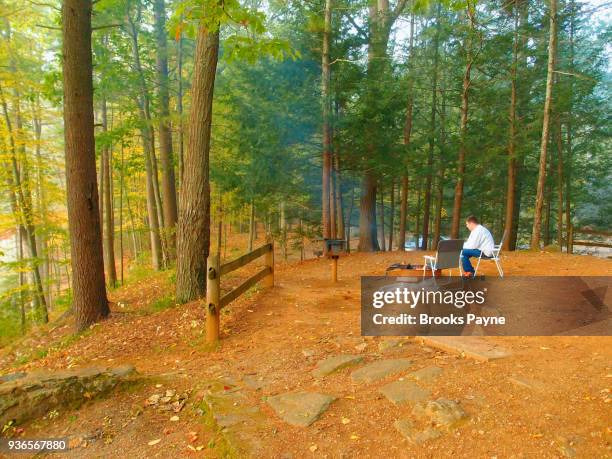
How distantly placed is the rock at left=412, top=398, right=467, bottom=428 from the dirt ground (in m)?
0.08

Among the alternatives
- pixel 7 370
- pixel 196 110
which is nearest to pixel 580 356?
Answer: pixel 196 110

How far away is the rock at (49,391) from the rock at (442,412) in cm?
277

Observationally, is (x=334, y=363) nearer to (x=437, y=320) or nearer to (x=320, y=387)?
(x=320, y=387)

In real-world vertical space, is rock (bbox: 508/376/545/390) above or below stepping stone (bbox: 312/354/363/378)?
above

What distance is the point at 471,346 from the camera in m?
4.27

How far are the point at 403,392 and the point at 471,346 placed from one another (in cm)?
135

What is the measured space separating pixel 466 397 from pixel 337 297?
4373 mm

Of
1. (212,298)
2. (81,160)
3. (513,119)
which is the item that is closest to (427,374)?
(212,298)

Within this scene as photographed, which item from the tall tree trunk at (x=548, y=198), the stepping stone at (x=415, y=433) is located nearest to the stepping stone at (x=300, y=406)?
the stepping stone at (x=415, y=433)

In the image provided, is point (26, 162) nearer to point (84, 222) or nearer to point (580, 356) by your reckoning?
point (84, 222)

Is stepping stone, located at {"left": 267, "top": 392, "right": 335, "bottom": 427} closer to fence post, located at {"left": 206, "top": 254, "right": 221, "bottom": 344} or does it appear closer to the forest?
fence post, located at {"left": 206, "top": 254, "right": 221, "bottom": 344}

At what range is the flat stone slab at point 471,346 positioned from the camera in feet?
13.3

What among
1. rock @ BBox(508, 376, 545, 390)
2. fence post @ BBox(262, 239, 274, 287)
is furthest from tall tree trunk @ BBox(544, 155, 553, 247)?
rock @ BBox(508, 376, 545, 390)

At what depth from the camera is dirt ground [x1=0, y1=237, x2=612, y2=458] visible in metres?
2.67
